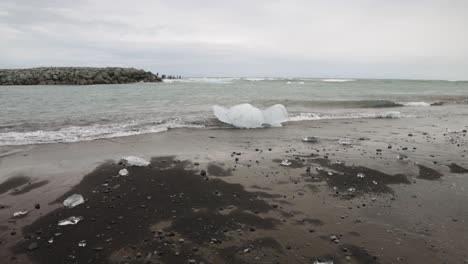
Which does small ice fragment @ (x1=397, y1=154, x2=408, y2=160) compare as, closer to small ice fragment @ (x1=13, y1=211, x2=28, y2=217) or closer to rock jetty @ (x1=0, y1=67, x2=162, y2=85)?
small ice fragment @ (x1=13, y1=211, x2=28, y2=217)

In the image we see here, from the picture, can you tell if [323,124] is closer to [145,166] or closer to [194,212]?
[145,166]

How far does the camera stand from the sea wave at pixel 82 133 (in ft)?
31.2

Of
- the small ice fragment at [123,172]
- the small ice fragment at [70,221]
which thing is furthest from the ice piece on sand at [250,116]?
the small ice fragment at [70,221]

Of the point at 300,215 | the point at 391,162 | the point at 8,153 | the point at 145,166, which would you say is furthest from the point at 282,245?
the point at 8,153

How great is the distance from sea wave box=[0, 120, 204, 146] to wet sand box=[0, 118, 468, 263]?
33.3 inches

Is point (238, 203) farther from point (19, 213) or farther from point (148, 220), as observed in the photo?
point (19, 213)

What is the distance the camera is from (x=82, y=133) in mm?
10547

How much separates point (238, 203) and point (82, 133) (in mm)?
7289

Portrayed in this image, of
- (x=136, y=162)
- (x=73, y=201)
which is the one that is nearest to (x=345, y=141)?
(x=136, y=162)

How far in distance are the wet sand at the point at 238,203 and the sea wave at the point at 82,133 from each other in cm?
85

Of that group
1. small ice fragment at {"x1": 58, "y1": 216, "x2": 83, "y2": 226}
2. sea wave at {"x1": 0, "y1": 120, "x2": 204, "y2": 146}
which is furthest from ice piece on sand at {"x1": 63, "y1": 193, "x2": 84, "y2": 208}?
sea wave at {"x1": 0, "y1": 120, "x2": 204, "y2": 146}

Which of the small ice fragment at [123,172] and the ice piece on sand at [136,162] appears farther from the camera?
the ice piece on sand at [136,162]

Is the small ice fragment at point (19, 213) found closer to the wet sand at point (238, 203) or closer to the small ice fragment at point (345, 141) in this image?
the wet sand at point (238, 203)

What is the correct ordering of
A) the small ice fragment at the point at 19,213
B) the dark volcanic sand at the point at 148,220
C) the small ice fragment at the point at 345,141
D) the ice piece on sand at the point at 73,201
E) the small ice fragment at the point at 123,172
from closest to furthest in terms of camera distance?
1. the dark volcanic sand at the point at 148,220
2. the small ice fragment at the point at 19,213
3. the ice piece on sand at the point at 73,201
4. the small ice fragment at the point at 123,172
5. the small ice fragment at the point at 345,141
